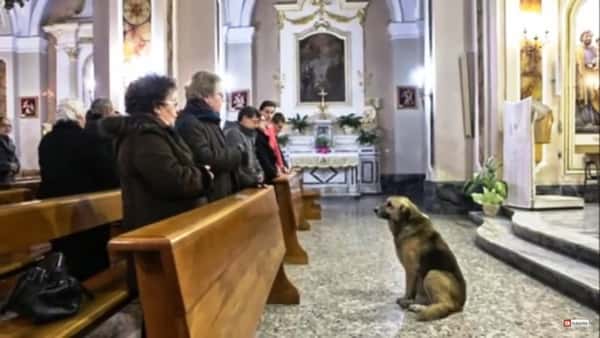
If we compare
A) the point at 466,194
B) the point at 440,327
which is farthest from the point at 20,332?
the point at 466,194

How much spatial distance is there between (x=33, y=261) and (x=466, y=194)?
6.26 metres

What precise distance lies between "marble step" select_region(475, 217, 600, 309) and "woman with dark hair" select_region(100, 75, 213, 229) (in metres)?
1.89

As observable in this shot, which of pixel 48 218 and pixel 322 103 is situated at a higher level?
pixel 322 103

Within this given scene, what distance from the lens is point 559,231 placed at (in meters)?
5.13

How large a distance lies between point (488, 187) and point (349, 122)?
19.1 feet

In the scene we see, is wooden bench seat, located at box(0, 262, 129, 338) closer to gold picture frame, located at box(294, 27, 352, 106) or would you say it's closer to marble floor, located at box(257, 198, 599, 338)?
marble floor, located at box(257, 198, 599, 338)

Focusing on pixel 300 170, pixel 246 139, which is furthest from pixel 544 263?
pixel 300 170

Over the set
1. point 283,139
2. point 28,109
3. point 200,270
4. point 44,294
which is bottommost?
point 44,294

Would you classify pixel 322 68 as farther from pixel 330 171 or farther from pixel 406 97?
pixel 330 171

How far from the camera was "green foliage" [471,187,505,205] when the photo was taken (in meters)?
7.61

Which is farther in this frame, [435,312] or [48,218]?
[435,312]

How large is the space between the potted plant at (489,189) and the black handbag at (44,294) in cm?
641

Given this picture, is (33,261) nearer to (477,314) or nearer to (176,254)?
(176,254)

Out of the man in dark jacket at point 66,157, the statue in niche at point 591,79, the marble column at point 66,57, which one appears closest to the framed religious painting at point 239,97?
the marble column at point 66,57
